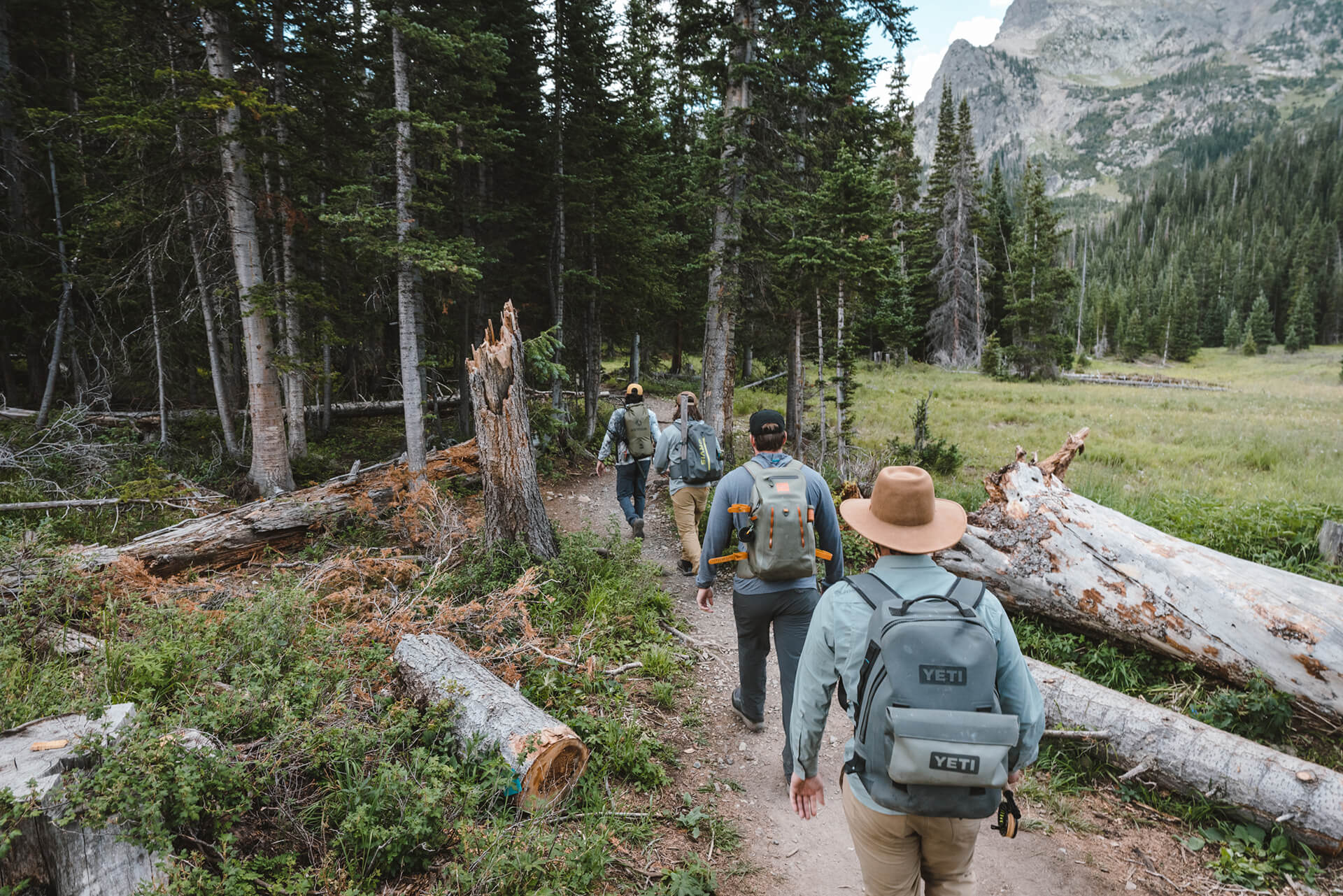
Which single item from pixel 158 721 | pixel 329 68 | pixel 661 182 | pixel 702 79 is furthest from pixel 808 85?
pixel 158 721

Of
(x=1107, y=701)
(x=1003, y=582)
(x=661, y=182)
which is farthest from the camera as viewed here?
(x=661, y=182)

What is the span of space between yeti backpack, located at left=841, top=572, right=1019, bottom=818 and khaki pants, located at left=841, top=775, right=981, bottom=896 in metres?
0.20

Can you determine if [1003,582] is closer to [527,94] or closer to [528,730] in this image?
[528,730]

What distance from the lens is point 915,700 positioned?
7.02 feet

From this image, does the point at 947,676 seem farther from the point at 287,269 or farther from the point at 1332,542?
the point at 287,269

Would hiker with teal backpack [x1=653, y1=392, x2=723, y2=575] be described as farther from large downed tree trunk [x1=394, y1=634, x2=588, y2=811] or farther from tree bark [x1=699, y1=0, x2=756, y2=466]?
tree bark [x1=699, y1=0, x2=756, y2=466]

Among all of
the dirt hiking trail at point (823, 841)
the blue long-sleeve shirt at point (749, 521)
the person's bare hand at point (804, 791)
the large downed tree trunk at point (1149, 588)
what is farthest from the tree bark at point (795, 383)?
the person's bare hand at point (804, 791)

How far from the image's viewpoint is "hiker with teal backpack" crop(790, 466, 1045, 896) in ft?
6.97

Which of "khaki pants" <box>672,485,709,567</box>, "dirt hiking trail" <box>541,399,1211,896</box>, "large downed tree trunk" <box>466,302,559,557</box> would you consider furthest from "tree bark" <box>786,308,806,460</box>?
"dirt hiking trail" <box>541,399,1211,896</box>

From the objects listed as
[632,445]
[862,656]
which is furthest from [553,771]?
[632,445]

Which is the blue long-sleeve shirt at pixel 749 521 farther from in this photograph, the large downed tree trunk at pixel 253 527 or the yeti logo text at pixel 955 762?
the large downed tree trunk at pixel 253 527

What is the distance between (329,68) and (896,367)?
113 ft

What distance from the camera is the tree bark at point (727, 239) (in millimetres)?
12031

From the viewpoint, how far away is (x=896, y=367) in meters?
38.1
